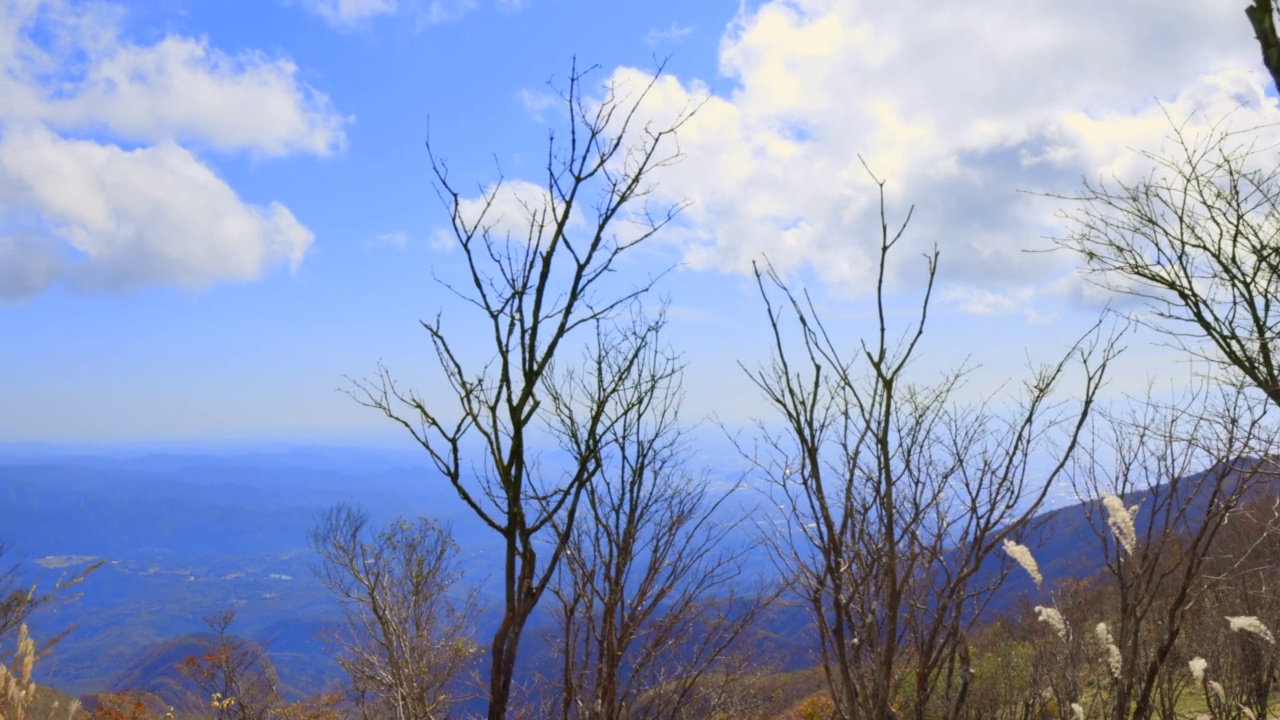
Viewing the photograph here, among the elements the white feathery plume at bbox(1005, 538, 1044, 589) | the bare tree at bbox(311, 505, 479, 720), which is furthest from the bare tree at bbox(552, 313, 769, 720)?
the bare tree at bbox(311, 505, 479, 720)

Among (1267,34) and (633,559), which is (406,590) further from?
(1267,34)

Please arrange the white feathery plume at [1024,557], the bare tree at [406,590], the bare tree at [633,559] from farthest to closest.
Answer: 1. the bare tree at [406,590]
2. the bare tree at [633,559]
3. the white feathery plume at [1024,557]

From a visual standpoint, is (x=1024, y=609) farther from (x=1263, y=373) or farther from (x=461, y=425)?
(x=461, y=425)

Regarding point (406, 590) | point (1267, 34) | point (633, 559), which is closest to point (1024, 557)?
point (1267, 34)

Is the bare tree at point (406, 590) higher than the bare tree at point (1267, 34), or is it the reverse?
the bare tree at point (1267, 34)

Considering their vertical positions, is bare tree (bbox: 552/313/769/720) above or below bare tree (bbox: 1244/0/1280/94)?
below

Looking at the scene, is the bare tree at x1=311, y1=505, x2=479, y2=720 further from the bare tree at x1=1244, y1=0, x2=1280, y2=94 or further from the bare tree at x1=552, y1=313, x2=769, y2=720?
the bare tree at x1=1244, y1=0, x2=1280, y2=94

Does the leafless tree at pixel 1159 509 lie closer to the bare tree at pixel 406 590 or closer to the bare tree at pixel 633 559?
the bare tree at pixel 633 559

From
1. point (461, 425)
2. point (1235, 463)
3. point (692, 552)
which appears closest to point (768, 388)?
point (461, 425)

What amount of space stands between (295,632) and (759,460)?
20271 cm

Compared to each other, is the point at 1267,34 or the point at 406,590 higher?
the point at 1267,34

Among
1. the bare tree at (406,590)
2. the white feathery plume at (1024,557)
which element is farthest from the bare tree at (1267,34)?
the bare tree at (406,590)

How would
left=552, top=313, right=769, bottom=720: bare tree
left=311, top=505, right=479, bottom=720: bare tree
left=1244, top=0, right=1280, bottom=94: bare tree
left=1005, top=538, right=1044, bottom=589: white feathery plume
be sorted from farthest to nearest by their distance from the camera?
left=311, top=505, right=479, bottom=720: bare tree < left=552, top=313, right=769, bottom=720: bare tree < left=1005, top=538, right=1044, bottom=589: white feathery plume < left=1244, top=0, right=1280, bottom=94: bare tree

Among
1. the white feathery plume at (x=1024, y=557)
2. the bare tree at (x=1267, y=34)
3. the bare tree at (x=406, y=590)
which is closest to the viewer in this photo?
the bare tree at (x=1267, y=34)
